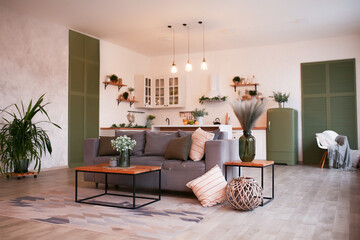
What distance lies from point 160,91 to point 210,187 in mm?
6460

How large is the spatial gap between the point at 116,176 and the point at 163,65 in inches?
236

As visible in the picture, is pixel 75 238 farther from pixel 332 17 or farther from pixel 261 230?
pixel 332 17

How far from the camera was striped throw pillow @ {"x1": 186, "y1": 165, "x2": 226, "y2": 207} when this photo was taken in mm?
3773

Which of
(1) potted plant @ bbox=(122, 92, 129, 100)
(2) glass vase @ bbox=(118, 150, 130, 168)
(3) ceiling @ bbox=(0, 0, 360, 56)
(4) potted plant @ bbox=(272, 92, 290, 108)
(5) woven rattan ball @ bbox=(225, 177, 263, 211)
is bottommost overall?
(5) woven rattan ball @ bbox=(225, 177, 263, 211)

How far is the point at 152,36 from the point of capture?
8.09 m

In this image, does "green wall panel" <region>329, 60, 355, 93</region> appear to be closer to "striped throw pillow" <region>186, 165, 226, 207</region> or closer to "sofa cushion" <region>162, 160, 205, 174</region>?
"sofa cushion" <region>162, 160, 205, 174</region>

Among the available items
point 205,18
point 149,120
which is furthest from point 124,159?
point 149,120

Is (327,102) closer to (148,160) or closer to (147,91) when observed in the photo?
(147,91)

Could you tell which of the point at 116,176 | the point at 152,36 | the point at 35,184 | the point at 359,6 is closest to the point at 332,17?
the point at 359,6

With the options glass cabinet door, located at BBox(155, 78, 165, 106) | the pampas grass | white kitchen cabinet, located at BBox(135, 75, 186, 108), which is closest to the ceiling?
white kitchen cabinet, located at BBox(135, 75, 186, 108)

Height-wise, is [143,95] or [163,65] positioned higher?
[163,65]

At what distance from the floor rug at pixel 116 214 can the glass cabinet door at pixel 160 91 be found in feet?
19.6

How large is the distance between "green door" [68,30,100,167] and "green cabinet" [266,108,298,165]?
4.20m

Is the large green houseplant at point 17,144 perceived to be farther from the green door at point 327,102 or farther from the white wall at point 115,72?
the green door at point 327,102
